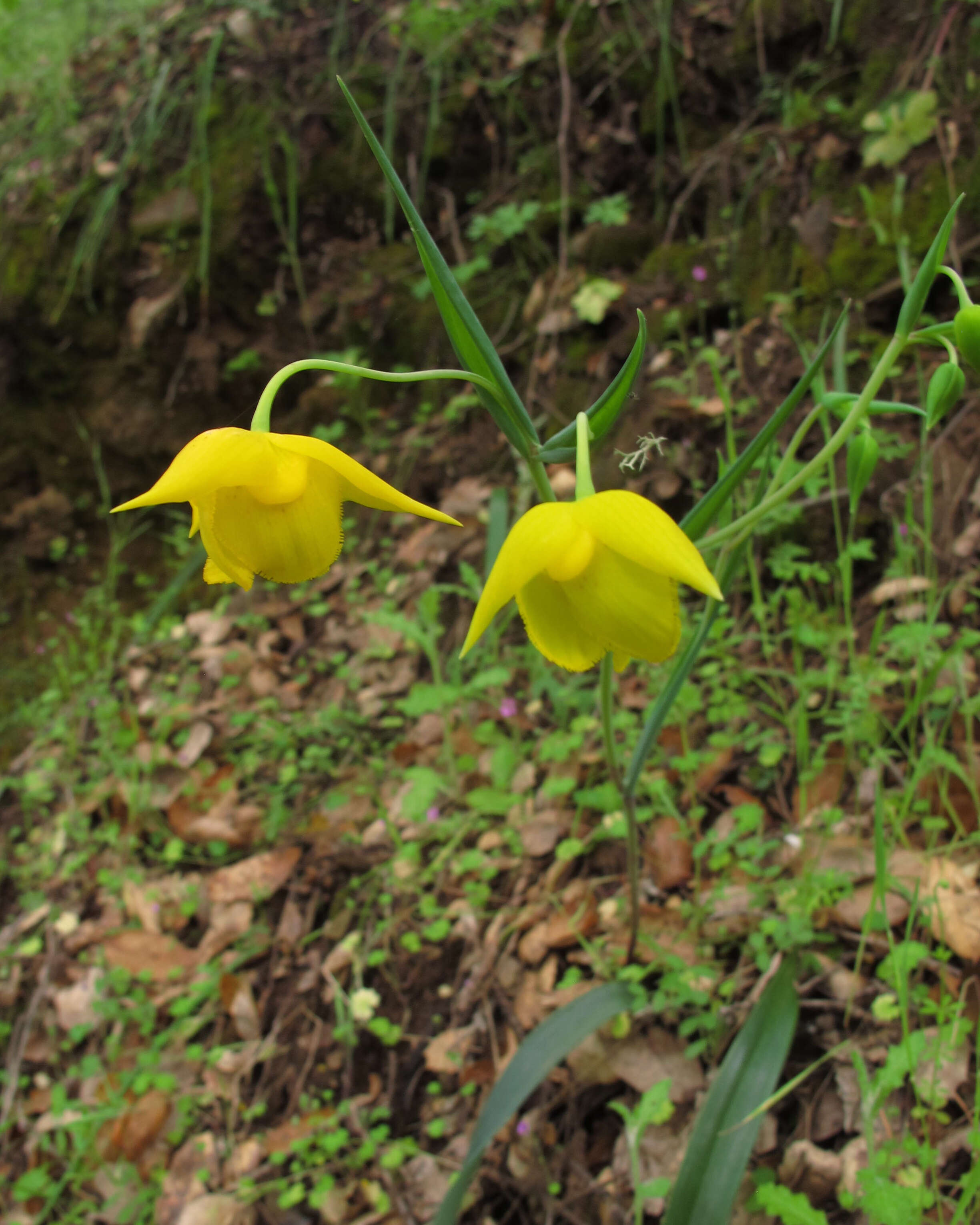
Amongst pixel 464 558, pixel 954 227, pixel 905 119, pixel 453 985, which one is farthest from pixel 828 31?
pixel 453 985

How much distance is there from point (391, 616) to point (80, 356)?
262cm

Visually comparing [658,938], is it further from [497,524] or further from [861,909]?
[497,524]

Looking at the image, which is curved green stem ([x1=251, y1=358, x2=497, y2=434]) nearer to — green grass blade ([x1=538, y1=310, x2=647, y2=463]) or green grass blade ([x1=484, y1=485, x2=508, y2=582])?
green grass blade ([x1=538, y1=310, x2=647, y2=463])

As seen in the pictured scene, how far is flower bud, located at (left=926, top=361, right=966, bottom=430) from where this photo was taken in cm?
103

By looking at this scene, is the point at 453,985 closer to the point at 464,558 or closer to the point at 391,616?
the point at 391,616

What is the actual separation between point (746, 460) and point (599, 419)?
0.69ft

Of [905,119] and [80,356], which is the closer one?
[905,119]

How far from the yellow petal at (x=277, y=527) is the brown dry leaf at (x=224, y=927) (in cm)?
160

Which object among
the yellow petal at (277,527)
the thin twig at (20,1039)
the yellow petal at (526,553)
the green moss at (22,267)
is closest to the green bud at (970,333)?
the yellow petal at (526,553)

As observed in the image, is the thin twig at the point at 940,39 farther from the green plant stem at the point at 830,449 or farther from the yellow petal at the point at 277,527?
the yellow petal at the point at 277,527

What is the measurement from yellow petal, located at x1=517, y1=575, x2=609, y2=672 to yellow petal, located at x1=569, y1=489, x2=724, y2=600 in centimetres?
10

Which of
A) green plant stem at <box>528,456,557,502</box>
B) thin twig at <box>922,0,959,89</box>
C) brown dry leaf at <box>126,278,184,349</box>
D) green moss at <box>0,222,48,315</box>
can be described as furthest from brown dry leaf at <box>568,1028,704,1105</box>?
green moss at <box>0,222,48,315</box>

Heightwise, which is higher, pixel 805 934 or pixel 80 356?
pixel 80 356

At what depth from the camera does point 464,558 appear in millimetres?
2938
